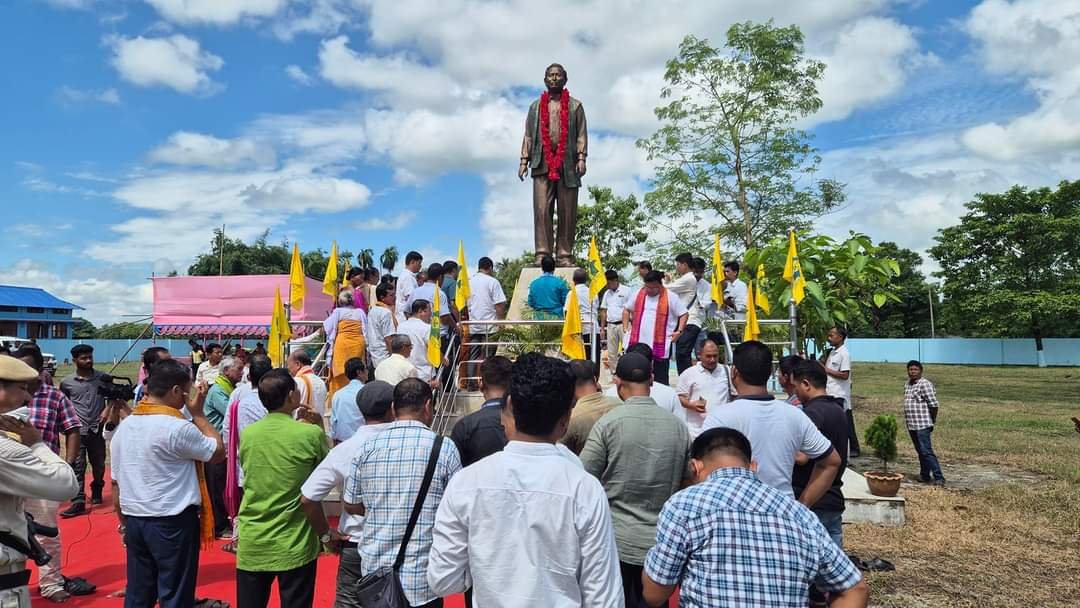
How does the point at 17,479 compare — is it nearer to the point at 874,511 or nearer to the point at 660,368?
the point at 660,368

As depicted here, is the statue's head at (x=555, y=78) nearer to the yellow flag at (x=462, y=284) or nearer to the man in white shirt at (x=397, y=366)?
the yellow flag at (x=462, y=284)

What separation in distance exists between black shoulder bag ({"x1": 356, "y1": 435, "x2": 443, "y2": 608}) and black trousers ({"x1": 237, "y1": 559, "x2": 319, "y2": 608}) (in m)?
0.92

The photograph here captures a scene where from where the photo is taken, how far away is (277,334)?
8.32 m

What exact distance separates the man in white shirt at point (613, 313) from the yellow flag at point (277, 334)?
404 centimetres

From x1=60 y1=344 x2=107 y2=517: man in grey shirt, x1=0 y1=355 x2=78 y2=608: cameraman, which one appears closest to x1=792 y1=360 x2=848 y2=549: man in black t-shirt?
x1=0 y1=355 x2=78 y2=608: cameraman

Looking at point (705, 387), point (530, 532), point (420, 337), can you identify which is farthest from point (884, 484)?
point (530, 532)

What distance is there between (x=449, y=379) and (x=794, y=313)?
4107 millimetres

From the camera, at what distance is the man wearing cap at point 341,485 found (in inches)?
128

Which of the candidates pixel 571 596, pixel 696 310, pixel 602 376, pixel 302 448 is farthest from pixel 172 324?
pixel 571 596

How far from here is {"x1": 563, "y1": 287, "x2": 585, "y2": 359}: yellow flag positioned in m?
7.00

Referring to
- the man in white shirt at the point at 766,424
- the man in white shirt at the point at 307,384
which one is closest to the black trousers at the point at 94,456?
the man in white shirt at the point at 307,384

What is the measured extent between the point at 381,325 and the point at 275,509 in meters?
4.16

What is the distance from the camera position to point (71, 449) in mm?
5609

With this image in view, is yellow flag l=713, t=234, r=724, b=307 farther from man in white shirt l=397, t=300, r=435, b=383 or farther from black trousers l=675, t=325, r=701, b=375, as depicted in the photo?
man in white shirt l=397, t=300, r=435, b=383
